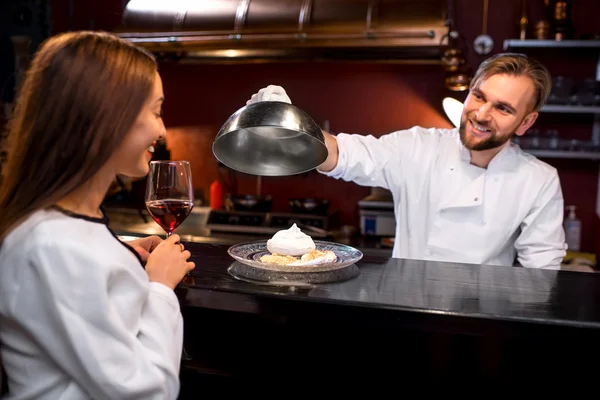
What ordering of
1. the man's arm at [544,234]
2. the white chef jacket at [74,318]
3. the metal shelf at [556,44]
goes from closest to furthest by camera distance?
the white chef jacket at [74,318], the man's arm at [544,234], the metal shelf at [556,44]

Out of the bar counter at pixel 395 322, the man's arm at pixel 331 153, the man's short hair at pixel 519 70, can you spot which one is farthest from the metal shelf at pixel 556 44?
the bar counter at pixel 395 322

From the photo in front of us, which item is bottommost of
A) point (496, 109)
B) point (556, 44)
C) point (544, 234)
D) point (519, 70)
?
point (544, 234)

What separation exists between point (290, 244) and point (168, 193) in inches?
13.2

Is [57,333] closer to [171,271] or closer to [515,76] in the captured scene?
[171,271]

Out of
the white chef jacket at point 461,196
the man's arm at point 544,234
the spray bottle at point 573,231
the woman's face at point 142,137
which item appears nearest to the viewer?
the woman's face at point 142,137

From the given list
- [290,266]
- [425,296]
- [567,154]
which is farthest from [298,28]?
[425,296]

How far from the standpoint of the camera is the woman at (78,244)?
974 millimetres

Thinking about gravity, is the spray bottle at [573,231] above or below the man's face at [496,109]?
below

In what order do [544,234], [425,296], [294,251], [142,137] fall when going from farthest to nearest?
[544,234], [294,251], [425,296], [142,137]

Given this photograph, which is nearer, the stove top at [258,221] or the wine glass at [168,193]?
the wine glass at [168,193]

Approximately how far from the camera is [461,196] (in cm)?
237

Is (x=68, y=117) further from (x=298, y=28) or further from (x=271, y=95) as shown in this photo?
(x=298, y=28)

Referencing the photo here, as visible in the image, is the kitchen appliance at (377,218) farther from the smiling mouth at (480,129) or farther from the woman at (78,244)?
the woman at (78,244)

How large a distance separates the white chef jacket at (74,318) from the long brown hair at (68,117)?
0.19ft
